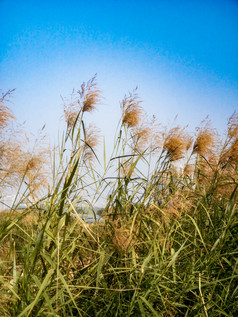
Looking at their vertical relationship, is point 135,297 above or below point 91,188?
below

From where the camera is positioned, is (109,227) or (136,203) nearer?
(109,227)

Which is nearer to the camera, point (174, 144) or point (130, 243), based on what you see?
point (130, 243)

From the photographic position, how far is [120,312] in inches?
73.6

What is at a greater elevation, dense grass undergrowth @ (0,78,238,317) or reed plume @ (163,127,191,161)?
reed plume @ (163,127,191,161)

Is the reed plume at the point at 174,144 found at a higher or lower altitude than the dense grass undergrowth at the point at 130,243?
higher

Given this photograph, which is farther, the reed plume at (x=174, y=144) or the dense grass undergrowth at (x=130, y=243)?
the reed plume at (x=174, y=144)

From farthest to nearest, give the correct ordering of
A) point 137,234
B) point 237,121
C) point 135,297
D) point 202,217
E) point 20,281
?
point 237,121 < point 202,217 < point 137,234 < point 135,297 < point 20,281

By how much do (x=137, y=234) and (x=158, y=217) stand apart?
0.21 m

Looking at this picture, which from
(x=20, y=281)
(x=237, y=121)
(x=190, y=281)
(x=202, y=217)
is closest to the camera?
(x=20, y=281)

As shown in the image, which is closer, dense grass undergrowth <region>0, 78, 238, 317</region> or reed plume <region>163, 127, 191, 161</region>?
dense grass undergrowth <region>0, 78, 238, 317</region>

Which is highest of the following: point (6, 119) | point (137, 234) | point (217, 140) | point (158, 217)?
point (217, 140)

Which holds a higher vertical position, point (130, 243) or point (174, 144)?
point (174, 144)

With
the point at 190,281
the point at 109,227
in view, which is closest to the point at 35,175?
the point at 109,227

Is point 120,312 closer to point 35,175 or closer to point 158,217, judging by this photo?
point 158,217
